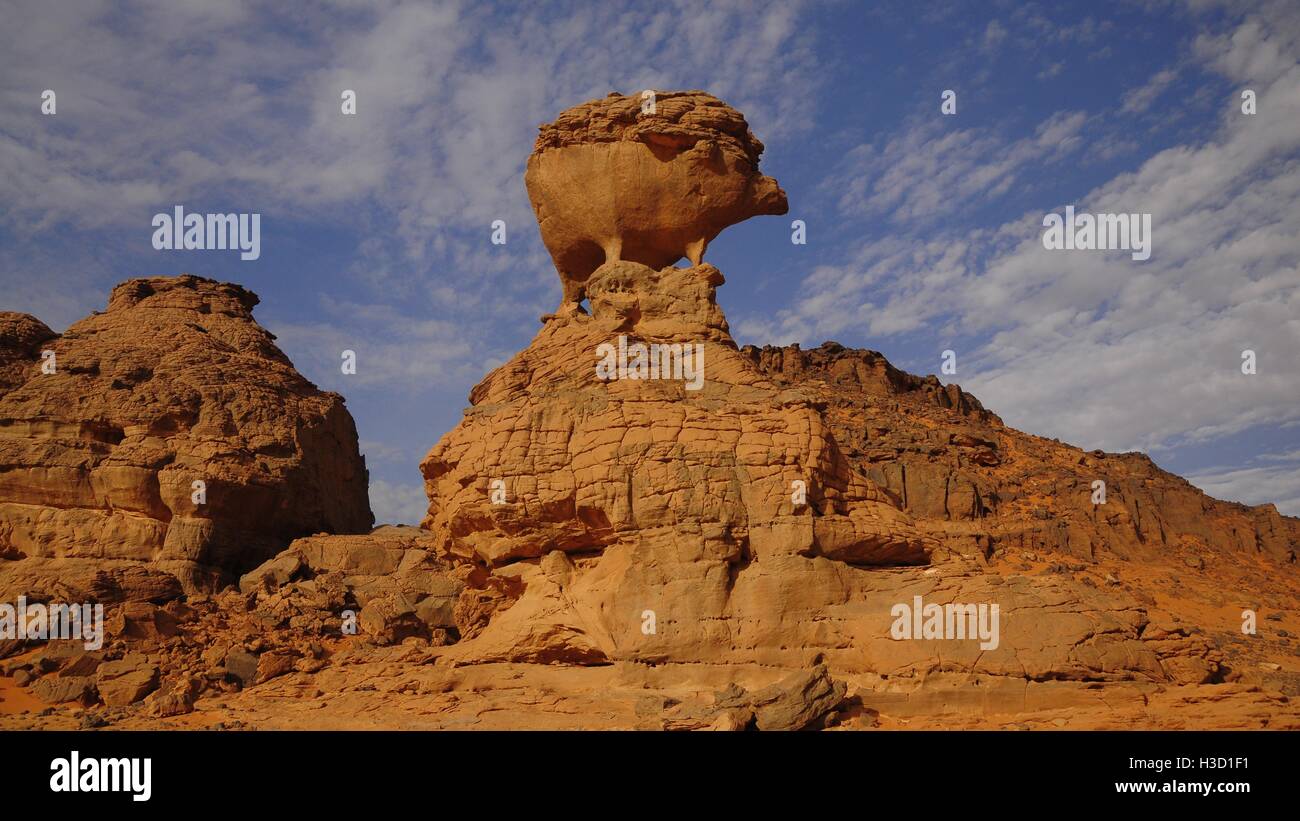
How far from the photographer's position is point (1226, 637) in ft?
80.0

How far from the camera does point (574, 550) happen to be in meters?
16.5

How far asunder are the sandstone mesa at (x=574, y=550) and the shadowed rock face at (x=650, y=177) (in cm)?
6

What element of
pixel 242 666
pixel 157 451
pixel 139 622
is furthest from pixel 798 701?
pixel 157 451

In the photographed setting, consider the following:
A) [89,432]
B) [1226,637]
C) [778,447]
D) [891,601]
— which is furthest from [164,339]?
[1226,637]

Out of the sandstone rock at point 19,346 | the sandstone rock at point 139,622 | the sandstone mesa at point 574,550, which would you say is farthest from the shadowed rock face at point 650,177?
the sandstone rock at point 19,346

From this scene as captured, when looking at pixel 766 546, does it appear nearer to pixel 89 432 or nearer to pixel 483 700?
pixel 483 700

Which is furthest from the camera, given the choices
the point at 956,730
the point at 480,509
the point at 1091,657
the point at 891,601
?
the point at 480,509

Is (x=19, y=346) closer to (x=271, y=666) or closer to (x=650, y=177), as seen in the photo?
(x=271, y=666)

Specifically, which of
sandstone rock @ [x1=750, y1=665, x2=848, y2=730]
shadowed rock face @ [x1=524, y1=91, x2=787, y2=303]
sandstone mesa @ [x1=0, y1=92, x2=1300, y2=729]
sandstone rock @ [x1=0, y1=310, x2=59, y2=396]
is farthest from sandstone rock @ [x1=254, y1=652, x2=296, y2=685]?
sandstone rock @ [x1=0, y1=310, x2=59, y2=396]

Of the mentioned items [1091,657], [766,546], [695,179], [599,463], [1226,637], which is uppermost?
[695,179]

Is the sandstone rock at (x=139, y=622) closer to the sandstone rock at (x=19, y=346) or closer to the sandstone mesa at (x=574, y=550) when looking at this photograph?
the sandstone mesa at (x=574, y=550)

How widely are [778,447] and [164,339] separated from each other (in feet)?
60.0

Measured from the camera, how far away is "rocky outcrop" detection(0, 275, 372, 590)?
72.2ft

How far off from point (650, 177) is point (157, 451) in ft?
41.8
